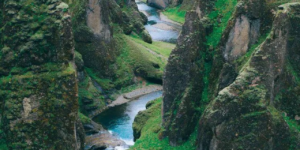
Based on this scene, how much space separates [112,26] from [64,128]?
44.3m

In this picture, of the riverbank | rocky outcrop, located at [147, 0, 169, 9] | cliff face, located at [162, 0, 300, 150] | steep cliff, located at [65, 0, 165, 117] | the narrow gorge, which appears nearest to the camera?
cliff face, located at [162, 0, 300, 150]

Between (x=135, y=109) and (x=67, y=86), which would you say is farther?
(x=135, y=109)

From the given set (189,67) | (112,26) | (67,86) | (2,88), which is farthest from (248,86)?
(112,26)

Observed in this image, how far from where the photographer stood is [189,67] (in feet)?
175

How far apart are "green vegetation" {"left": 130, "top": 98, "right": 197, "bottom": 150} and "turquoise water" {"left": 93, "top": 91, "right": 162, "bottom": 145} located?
17.9 ft

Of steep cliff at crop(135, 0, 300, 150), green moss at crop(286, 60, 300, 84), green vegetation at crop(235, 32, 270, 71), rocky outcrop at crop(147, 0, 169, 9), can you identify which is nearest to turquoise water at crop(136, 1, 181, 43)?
rocky outcrop at crop(147, 0, 169, 9)

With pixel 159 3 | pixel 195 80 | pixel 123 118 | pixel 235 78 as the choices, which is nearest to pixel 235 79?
pixel 235 78

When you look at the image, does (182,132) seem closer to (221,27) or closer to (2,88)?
(221,27)

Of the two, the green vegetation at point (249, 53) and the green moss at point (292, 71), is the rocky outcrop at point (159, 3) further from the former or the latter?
the green moss at point (292, 71)

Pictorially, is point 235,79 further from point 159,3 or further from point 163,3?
point 159,3

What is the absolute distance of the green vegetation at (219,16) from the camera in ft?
177

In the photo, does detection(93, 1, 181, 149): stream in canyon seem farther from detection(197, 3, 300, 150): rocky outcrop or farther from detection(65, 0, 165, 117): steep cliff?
detection(197, 3, 300, 150): rocky outcrop

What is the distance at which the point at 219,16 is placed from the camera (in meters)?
55.3

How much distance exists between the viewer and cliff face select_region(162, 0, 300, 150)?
43.9m
